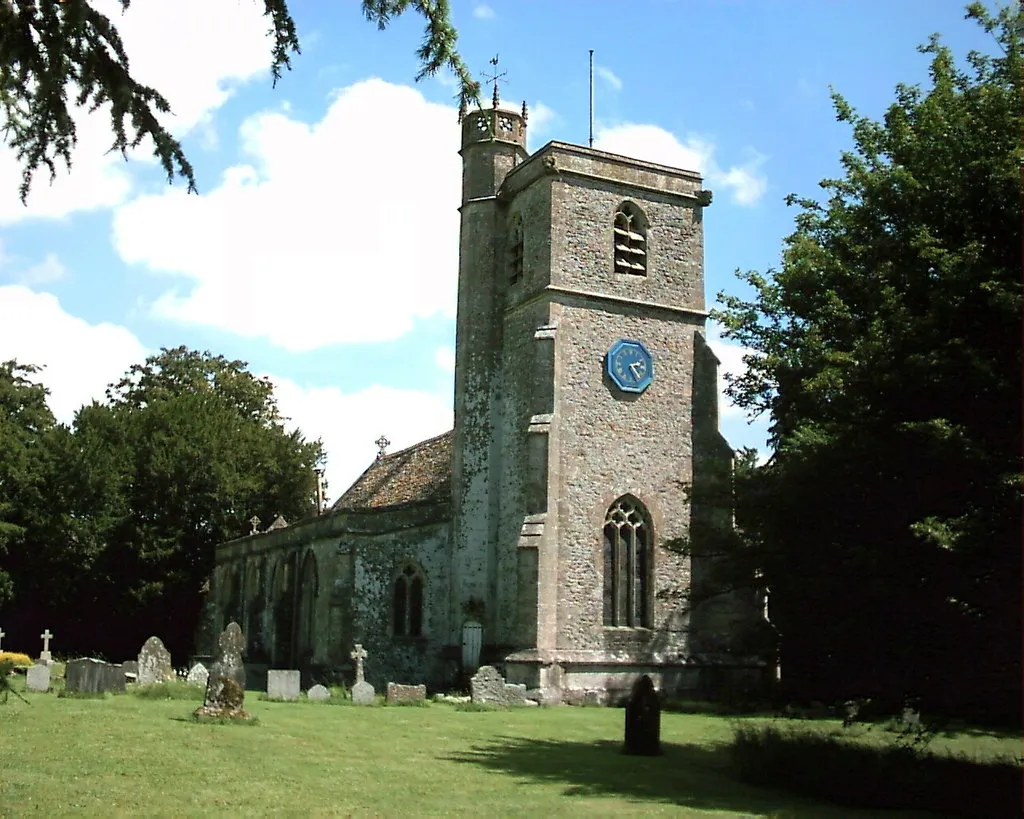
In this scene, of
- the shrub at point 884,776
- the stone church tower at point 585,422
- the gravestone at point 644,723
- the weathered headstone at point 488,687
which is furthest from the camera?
the stone church tower at point 585,422

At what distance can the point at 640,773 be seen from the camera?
40.9 ft

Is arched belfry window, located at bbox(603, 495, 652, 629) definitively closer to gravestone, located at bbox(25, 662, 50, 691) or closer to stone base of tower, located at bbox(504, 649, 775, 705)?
stone base of tower, located at bbox(504, 649, 775, 705)

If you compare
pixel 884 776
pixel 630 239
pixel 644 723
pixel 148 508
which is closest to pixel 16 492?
pixel 148 508

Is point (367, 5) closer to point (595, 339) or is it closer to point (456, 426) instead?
point (595, 339)

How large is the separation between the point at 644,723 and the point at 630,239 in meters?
15.9

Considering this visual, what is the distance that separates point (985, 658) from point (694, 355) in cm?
1688

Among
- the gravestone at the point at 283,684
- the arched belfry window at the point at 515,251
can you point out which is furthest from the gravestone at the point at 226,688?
the arched belfry window at the point at 515,251

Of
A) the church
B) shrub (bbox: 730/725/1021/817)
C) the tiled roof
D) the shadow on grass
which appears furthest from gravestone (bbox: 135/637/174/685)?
shrub (bbox: 730/725/1021/817)

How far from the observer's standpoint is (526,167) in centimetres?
2802

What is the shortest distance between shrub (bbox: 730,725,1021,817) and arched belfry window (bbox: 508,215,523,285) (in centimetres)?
1764

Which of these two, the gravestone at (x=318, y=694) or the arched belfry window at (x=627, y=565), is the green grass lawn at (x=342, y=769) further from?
the arched belfry window at (x=627, y=565)

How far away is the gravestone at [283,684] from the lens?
2152 cm

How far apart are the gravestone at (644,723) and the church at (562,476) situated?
9471mm

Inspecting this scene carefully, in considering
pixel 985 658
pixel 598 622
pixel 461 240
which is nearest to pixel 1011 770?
pixel 985 658
